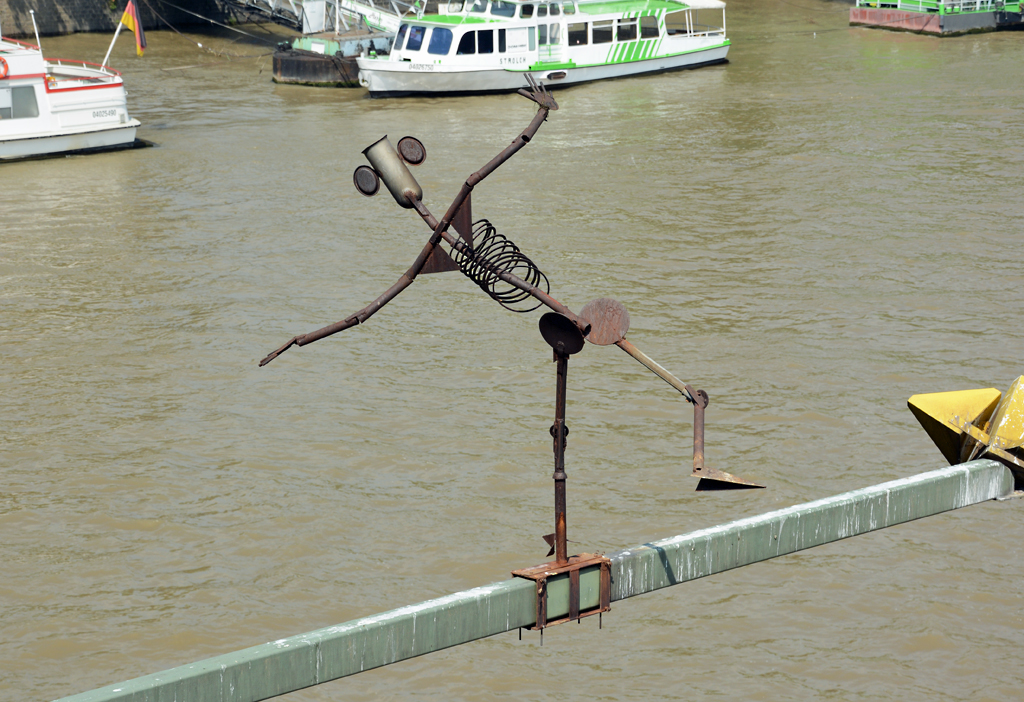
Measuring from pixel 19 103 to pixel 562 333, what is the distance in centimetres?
2126

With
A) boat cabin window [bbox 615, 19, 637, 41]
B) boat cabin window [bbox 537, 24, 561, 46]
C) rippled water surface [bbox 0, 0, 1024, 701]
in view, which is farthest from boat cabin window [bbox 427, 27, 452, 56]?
rippled water surface [bbox 0, 0, 1024, 701]

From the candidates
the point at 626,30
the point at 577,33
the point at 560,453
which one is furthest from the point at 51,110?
the point at 560,453

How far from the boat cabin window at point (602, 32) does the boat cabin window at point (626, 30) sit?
0.28 metres

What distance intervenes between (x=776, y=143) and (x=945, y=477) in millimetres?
18474

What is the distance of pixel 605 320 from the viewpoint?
9.57 feet

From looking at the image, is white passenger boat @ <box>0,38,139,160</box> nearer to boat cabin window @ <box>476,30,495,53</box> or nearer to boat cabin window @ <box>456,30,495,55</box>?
boat cabin window @ <box>456,30,495,55</box>

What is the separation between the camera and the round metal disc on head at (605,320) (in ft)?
9.52

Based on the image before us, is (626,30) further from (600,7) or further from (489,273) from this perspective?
(489,273)

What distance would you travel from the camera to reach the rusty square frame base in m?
2.81

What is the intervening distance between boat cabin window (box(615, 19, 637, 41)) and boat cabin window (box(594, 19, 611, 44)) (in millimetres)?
281

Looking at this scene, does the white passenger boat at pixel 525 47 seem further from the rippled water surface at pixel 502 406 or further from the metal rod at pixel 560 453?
the metal rod at pixel 560 453

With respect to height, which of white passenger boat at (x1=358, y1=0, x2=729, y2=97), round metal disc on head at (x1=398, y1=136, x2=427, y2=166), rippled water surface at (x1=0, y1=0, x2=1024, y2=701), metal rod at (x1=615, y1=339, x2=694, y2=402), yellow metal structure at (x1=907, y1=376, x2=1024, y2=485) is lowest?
rippled water surface at (x1=0, y1=0, x2=1024, y2=701)

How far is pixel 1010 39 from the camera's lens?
1310 inches

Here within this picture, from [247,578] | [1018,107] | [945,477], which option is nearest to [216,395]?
[247,578]
